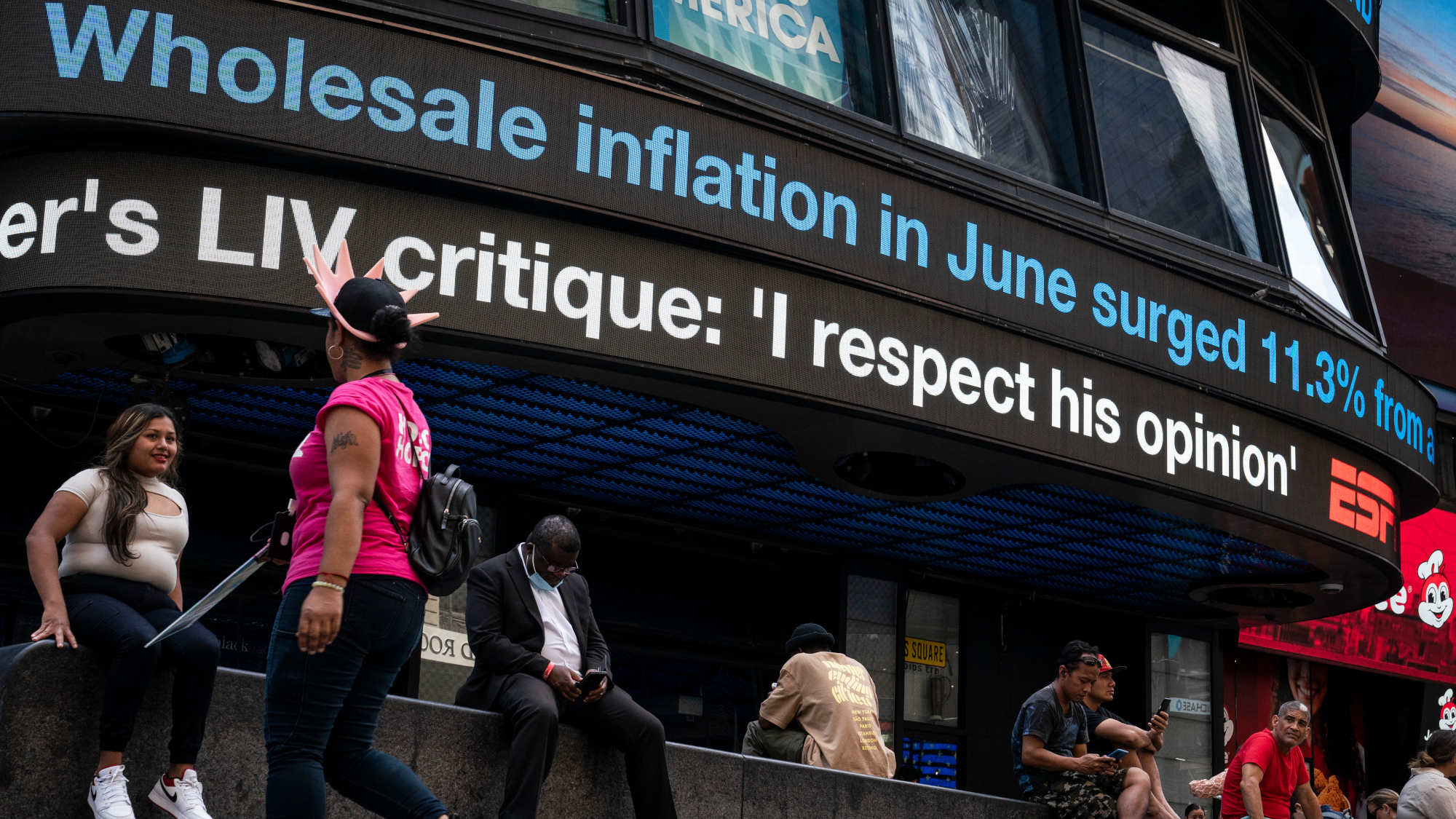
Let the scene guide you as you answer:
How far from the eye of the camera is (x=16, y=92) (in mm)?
8031

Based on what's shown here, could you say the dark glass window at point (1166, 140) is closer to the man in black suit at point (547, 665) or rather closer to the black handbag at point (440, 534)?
the man in black suit at point (547, 665)

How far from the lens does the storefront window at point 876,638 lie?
1397cm

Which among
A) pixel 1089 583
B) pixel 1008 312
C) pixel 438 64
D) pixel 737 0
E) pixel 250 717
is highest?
pixel 737 0

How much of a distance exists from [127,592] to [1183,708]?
1361 cm

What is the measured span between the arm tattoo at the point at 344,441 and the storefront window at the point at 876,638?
32.4 feet

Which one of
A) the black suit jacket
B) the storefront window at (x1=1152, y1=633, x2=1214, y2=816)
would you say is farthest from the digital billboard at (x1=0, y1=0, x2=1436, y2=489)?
the storefront window at (x1=1152, y1=633, x2=1214, y2=816)

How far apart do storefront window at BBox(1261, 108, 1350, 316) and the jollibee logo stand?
7426mm

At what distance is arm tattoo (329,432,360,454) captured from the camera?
438 cm

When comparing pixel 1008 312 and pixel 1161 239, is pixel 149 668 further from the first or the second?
pixel 1161 239

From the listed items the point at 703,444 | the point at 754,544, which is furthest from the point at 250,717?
the point at 754,544

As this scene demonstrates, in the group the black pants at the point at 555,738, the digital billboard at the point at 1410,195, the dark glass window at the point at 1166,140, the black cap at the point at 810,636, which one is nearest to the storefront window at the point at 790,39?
the dark glass window at the point at 1166,140

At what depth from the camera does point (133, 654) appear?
5.31 m

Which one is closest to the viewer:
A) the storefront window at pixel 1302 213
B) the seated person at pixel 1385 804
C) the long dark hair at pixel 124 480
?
the long dark hair at pixel 124 480

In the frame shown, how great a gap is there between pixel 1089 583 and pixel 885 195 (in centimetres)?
672
